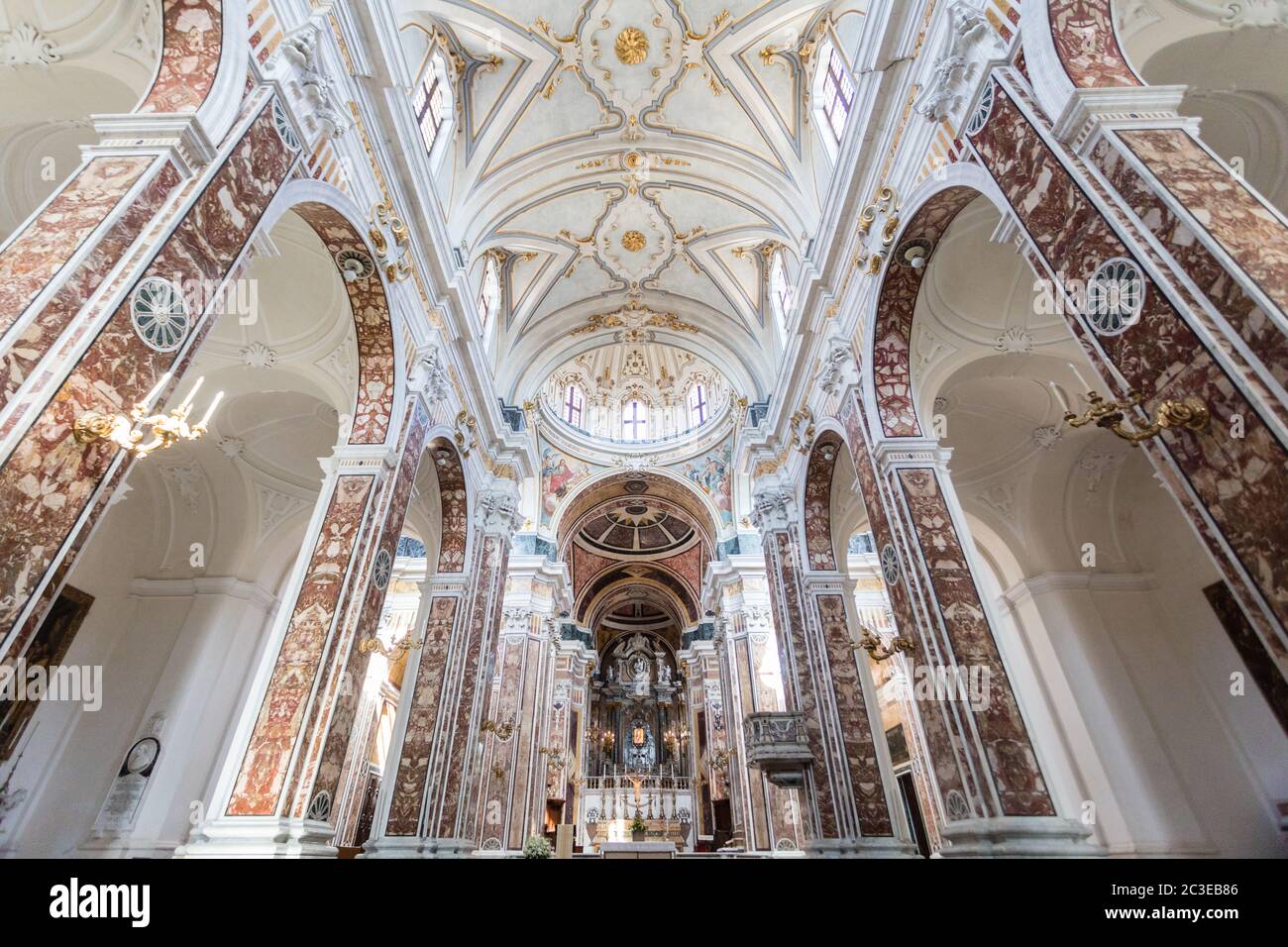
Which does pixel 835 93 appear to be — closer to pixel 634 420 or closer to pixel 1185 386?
pixel 1185 386

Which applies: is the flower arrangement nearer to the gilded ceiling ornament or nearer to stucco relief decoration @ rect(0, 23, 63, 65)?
stucco relief decoration @ rect(0, 23, 63, 65)

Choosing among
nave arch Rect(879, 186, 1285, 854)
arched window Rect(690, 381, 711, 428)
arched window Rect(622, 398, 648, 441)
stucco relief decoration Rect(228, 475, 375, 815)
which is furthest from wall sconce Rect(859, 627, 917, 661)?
arched window Rect(622, 398, 648, 441)

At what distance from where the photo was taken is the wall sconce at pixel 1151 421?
3.46 m

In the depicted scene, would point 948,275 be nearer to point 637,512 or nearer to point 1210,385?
point 1210,385

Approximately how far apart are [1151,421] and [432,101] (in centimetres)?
1134

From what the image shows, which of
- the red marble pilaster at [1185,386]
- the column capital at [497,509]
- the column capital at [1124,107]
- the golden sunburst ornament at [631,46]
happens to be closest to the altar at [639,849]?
the column capital at [497,509]

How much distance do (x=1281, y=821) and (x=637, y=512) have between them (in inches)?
824

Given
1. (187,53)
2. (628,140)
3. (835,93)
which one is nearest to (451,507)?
(187,53)

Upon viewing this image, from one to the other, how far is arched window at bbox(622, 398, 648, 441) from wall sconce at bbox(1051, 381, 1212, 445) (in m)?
19.4

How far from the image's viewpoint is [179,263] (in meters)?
4.29

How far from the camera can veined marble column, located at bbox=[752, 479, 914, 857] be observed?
9312 mm

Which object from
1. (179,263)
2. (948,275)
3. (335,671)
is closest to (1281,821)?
(948,275)

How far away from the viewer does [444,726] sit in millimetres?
10016
